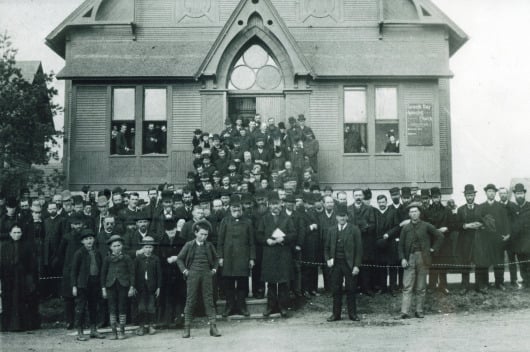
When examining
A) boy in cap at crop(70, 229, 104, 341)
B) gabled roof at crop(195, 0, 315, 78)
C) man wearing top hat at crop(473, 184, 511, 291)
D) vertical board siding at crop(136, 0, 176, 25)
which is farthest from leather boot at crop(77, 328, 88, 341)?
vertical board siding at crop(136, 0, 176, 25)

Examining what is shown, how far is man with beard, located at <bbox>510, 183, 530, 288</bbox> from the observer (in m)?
12.9

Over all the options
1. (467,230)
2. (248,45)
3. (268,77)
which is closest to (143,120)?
(248,45)

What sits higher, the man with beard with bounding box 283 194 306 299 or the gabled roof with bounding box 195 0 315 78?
the gabled roof with bounding box 195 0 315 78

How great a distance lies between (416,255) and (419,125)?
8204 millimetres

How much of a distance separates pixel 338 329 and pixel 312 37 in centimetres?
1119

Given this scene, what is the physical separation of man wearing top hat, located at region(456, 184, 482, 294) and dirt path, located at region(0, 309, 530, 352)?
1.39 metres

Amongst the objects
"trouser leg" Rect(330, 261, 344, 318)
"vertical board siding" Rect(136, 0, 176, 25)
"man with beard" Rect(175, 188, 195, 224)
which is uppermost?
"vertical board siding" Rect(136, 0, 176, 25)

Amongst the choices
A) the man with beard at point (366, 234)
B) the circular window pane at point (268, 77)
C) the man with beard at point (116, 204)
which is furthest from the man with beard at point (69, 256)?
the circular window pane at point (268, 77)

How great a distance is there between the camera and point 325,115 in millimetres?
18766

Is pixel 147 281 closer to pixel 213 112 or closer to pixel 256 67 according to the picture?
pixel 213 112

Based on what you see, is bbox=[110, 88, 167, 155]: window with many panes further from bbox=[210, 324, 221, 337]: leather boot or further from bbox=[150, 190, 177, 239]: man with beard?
bbox=[210, 324, 221, 337]: leather boot

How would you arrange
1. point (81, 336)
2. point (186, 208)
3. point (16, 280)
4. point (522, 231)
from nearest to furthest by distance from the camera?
point (81, 336), point (16, 280), point (186, 208), point (522, 231)

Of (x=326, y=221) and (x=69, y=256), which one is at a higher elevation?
(x=326, y=221)

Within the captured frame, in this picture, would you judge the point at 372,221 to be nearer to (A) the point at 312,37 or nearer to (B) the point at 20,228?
(B) the point at 20,228
